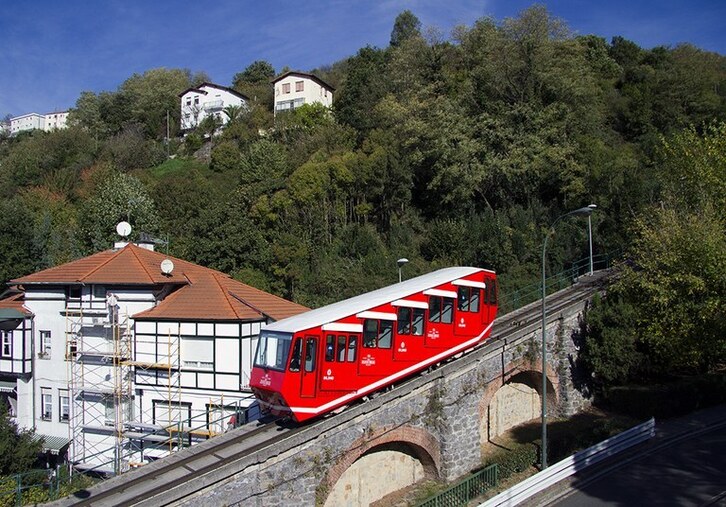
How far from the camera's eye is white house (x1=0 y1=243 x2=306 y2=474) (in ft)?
84.2

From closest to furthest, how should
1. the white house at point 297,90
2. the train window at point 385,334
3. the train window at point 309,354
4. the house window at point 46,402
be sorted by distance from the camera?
the train window at point 309,354 < the train window at point 385,334 < the house window at point 46,402 < the white house at point 297,90

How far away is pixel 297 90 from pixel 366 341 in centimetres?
5523

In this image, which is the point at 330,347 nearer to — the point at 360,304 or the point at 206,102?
the point at 360,304

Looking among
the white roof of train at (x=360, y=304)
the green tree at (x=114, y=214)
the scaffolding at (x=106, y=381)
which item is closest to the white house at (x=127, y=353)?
the scaffolding at (x=106, y=381)

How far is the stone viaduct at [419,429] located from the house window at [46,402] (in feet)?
54.8

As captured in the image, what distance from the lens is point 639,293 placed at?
90.1ft

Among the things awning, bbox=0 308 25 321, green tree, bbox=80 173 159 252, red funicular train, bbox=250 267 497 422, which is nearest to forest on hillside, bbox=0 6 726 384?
green tree, bbox=80 173 159 252

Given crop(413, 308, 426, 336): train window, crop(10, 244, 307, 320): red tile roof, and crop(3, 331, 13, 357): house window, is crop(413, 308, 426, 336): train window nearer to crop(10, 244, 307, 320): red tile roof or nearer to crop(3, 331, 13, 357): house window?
crop(10, 244, 307, 320): red tile roof

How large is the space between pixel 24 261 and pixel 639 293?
37.4 meters

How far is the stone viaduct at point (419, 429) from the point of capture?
15977 millimetres

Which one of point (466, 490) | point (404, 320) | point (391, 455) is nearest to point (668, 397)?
point (466, 490)

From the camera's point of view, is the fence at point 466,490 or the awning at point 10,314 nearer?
the fence at point 466,490

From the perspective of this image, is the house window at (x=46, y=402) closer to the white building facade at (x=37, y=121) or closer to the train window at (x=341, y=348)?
the train window at (x=341, y=348)

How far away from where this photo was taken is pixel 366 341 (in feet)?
63.8
